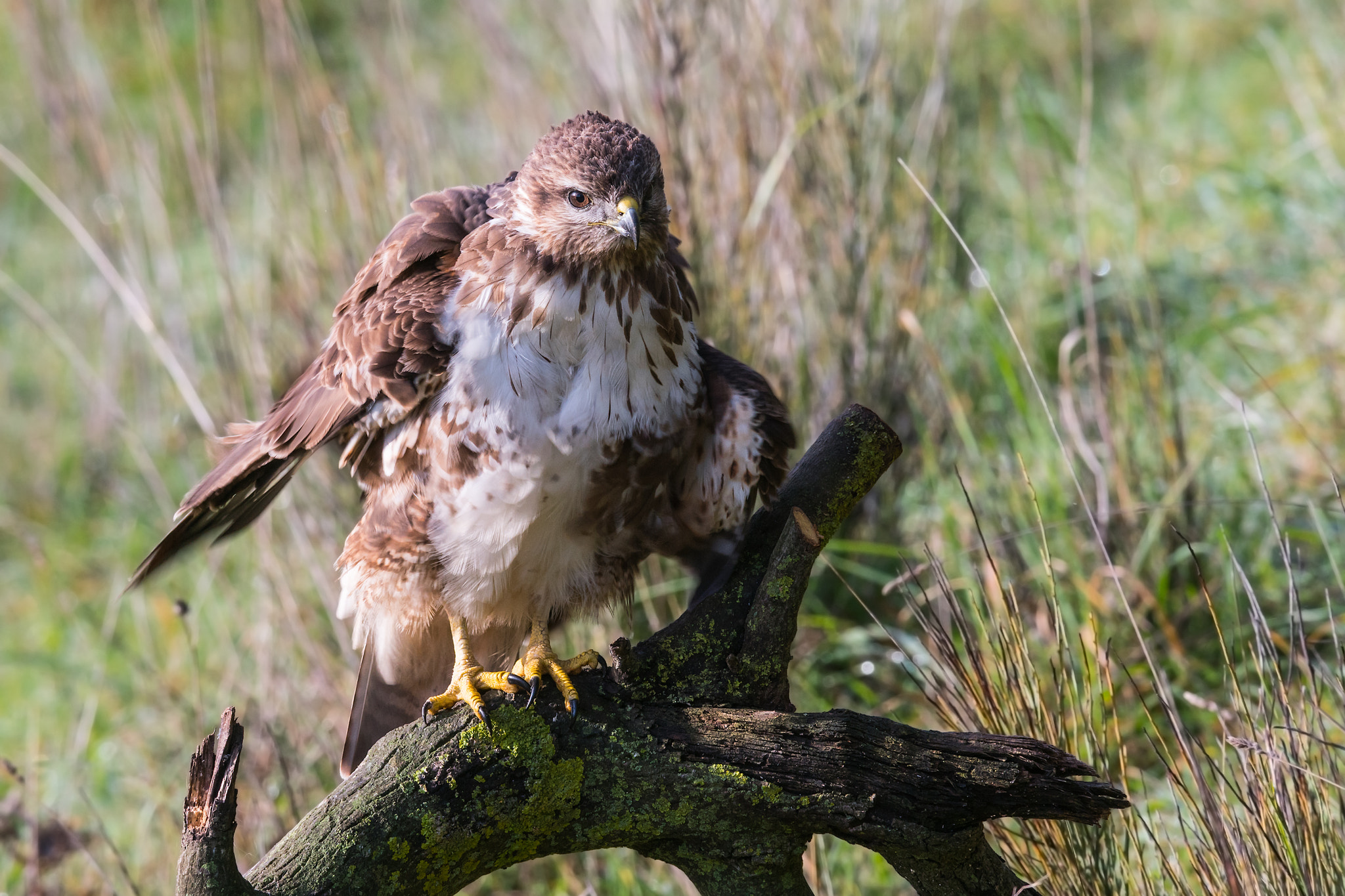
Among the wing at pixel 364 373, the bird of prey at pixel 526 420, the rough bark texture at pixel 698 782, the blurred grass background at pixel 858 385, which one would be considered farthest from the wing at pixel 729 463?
the wing at pixel 364 373

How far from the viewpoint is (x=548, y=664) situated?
223 cm

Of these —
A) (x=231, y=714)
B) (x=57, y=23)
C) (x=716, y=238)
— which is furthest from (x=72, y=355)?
(x=231, y=714)

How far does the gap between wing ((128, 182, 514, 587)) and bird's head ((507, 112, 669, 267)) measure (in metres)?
0.19

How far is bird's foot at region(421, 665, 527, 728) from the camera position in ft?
6.93

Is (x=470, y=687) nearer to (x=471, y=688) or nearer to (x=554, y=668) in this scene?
(x=471, y=688)

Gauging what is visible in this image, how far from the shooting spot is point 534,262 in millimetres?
2225

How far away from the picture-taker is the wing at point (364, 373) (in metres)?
2.25

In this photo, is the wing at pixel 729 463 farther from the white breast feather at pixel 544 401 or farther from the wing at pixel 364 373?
the wing at pixel 364 373

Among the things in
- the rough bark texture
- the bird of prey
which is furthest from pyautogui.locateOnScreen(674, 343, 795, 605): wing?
the rough bark texture

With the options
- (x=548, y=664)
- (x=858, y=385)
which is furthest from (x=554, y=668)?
(x=858, y=385)

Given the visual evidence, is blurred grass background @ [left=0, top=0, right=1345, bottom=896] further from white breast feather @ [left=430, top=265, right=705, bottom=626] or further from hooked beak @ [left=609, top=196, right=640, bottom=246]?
hooked beak @ [left=609, top=196, right=640, bottom=246]

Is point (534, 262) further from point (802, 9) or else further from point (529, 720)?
point (802, 9)

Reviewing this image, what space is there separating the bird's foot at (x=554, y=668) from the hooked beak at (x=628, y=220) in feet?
2.55

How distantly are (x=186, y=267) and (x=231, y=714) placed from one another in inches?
197
